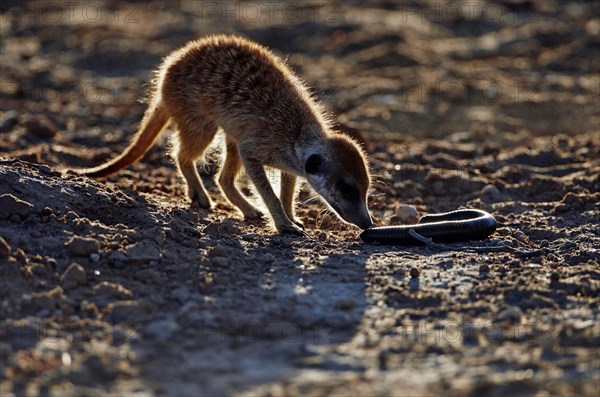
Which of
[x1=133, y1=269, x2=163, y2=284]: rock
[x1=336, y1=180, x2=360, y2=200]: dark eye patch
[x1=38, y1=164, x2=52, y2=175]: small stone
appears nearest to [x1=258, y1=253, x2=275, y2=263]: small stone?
[x1=133, y1=269, x2=163, y2=284]: rock

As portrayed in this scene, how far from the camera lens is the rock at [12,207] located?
6566 mm

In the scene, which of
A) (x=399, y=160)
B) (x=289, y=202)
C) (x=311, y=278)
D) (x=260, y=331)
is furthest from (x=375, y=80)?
(x=260, y=331)

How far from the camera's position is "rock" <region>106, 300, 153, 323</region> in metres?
5.46

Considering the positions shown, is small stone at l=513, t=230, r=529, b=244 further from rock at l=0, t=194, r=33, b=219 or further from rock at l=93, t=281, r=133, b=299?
rock at l=0, t=194, r=33, b=219

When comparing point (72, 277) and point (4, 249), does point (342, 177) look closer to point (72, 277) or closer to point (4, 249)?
point (72, 277)

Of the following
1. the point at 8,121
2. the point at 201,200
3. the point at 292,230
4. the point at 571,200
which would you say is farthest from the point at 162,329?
the point at 8,121

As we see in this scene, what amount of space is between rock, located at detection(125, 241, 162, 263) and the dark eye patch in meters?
1.84

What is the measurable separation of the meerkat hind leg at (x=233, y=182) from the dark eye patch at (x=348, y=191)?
3.66ft

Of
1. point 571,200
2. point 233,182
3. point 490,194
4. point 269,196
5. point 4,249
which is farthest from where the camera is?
point 490,194

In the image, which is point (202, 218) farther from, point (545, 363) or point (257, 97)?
point (545, 363)

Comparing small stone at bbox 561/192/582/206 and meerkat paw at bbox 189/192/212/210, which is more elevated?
small stone at bbox 561/192/582/206

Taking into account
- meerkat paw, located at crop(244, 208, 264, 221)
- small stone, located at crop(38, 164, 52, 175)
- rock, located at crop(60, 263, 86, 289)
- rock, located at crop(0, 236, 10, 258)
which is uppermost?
small stone, located at crop(38, 164, 52, 175)

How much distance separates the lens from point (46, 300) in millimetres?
5484

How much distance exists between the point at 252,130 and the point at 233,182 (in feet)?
2.36
